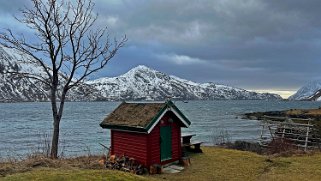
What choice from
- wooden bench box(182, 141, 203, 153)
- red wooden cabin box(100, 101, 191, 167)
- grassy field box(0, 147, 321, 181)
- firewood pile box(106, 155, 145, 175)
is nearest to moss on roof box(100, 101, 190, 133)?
red wooden cabin box(100, 101, 191, 167)

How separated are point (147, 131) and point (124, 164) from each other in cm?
193

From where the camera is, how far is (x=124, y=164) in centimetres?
1648

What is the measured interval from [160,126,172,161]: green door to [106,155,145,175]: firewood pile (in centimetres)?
144

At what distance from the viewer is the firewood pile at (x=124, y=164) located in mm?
16062

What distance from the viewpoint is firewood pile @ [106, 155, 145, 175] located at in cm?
1606

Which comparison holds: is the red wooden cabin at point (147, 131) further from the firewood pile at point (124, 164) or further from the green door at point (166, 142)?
the firewood pile at point (124, 164)

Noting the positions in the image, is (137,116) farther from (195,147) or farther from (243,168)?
(195,147)

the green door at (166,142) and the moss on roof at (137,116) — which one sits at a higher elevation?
the moss on roof at (137,116)

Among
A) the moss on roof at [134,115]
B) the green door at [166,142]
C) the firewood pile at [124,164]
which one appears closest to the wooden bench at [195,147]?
the green door at [166,142]

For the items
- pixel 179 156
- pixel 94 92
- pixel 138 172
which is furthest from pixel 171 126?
pixel 94 92

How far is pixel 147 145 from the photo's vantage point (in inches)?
640

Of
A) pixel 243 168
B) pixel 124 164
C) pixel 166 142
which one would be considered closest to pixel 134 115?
pixel 166 142

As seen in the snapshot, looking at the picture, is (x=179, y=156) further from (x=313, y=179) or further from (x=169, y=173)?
(x=313, y=179)

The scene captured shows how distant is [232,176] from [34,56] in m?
11.6
